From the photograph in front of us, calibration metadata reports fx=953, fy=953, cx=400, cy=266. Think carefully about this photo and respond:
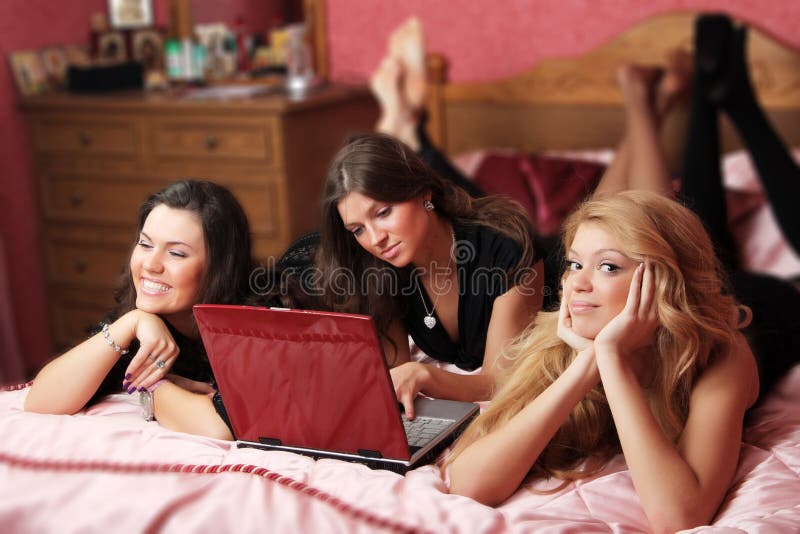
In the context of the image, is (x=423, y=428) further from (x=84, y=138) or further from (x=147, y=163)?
(x=84, y=138)

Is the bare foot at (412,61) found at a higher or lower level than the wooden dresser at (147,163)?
higher

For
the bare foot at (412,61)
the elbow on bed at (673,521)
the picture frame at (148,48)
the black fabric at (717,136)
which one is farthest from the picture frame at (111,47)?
the elbow on bed at (673,521)

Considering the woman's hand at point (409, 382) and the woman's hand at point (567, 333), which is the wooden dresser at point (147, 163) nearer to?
the woman's hand at point (409, 382)

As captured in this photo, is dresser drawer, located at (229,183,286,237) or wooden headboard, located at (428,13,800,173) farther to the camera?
dresser drawer, located at (229,183,286,237)

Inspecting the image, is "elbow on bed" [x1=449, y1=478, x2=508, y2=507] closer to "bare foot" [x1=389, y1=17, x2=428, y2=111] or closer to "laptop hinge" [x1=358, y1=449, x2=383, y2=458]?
"laptop hinge" [x1=358, y1=449, x2=383, y2=458]

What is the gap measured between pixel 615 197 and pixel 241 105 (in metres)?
1.88

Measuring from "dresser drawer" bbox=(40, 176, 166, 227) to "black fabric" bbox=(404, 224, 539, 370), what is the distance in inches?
68.4

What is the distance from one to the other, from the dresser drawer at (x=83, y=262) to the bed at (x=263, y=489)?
71.6 inches

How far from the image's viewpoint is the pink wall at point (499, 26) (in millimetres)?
2773

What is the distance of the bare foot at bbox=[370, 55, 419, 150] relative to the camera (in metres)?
2.64

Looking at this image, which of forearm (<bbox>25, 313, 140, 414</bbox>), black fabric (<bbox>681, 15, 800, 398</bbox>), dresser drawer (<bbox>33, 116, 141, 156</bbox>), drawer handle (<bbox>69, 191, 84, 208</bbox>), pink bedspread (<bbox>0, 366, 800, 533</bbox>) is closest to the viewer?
pink bedspread (<bbox>0, 366, 800, 533</bbox>)

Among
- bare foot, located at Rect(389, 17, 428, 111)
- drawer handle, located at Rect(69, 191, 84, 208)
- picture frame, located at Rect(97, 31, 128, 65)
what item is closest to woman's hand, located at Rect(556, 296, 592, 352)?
bare foot, located at Rect(389, 17, 428, 111)

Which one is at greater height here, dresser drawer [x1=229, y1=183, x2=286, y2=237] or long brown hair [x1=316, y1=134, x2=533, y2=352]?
long brown hair [x1=316, y1=134, x2=533, y2=352]

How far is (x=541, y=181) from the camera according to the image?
2615mm
